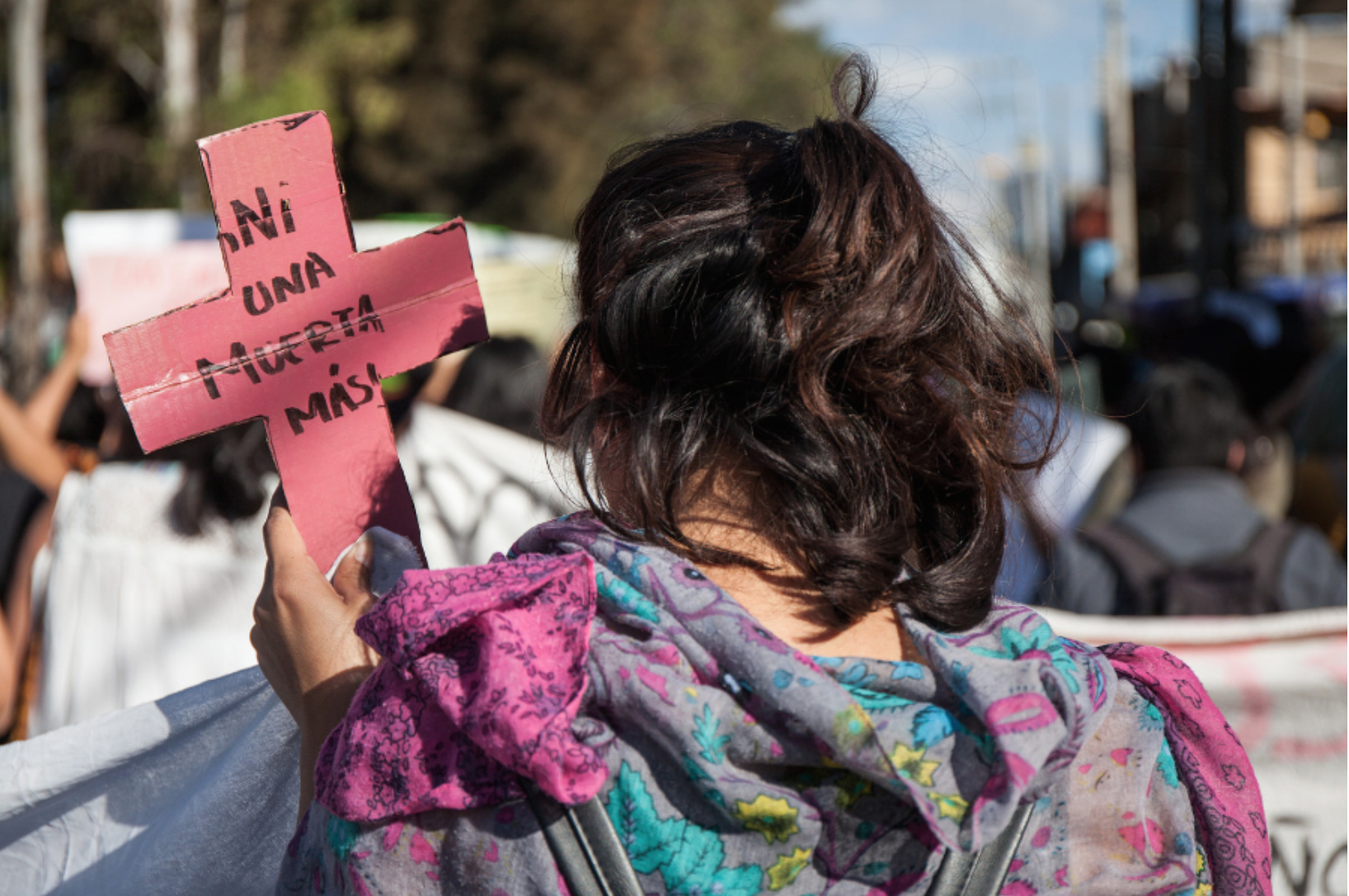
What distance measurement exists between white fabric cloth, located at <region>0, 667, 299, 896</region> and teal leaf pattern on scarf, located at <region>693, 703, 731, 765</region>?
573 millimetres

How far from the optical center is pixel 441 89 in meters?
19.1

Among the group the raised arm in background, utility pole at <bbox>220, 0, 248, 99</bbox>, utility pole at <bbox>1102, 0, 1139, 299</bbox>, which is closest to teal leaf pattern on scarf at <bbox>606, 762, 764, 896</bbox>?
the raised arm in background

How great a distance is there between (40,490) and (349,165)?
1820 centimetres

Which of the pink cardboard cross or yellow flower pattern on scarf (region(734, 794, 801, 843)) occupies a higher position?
the pink cardboard cross

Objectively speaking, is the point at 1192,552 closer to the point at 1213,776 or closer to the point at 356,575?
the point at 1213,776

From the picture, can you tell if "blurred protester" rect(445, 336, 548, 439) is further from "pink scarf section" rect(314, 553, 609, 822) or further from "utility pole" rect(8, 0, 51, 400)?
"utility pole" rect(8, 0, 51, 400)

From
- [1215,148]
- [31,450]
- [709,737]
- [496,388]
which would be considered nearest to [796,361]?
[709,737]

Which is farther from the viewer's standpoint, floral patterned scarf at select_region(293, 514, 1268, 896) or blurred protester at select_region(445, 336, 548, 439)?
blurred protester at select_region(445, 336, 548, 439)

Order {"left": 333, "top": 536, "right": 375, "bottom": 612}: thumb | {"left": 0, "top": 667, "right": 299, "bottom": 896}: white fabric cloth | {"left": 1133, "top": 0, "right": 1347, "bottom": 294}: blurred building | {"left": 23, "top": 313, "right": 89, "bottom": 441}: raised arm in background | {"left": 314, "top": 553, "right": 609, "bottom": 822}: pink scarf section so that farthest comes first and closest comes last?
1. {"left": 1133, "top": 0, "right": 1347, "bottom": 294}: blurred building
2. {"left": 23, "top": 313, "right": 89, "bottom": 441}: raised arm in background
3. {"left": 0, "top": 667, "right": 299, "bottom": 896}: white fabric cloth
4. {"left": 333, "top": 536, "right": 375, "bottom": 612}: thumb
5. {"left": 314, "top": 553, "right": 609, "bottom": 822}: pink scarf section

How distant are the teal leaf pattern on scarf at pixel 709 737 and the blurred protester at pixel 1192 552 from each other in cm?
177

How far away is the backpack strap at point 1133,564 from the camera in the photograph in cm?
272

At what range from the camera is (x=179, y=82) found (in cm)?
1318

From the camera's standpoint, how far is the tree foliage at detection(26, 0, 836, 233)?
14.5m

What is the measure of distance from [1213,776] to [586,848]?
59cm
